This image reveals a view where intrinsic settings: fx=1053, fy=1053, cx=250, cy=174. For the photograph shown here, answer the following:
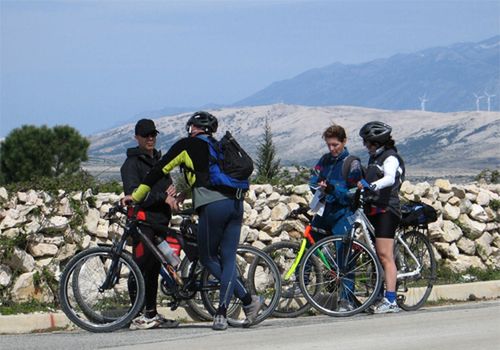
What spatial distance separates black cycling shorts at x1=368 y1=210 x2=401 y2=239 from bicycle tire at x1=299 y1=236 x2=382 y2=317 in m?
0.21

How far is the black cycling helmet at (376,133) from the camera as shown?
10.3 meters

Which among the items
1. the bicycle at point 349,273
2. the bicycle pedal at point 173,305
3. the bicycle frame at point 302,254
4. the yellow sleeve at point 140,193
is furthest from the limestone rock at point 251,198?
the yellow sleeve at point 140,193

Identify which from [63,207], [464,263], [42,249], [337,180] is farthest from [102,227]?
[464,263]

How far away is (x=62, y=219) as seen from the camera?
11547 millimetres

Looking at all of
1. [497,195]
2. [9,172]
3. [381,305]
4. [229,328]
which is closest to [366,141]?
[381,305]

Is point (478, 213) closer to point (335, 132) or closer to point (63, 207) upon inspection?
point (335, 132)

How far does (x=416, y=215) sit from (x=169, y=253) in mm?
2813

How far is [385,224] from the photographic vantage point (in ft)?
34.0

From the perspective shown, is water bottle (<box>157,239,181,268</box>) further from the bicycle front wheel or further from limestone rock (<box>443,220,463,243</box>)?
limestone rock (<box>443,220,463,243</box>)

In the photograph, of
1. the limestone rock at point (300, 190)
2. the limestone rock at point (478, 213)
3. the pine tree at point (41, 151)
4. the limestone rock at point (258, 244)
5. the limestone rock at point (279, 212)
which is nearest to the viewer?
the limestone rock at point (258, 244)

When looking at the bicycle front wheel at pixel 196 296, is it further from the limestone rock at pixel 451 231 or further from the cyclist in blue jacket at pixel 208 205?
the limestone rock at pixel 451 231

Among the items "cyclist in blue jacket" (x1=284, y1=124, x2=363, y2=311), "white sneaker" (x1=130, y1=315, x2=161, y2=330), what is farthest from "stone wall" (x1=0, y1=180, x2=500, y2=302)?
"cyclist in blue jacket" (x1=284, y1=124, x2=363, y2=311)

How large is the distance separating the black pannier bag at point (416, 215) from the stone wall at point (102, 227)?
7.71ft

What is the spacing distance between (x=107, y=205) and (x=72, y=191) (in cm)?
44
